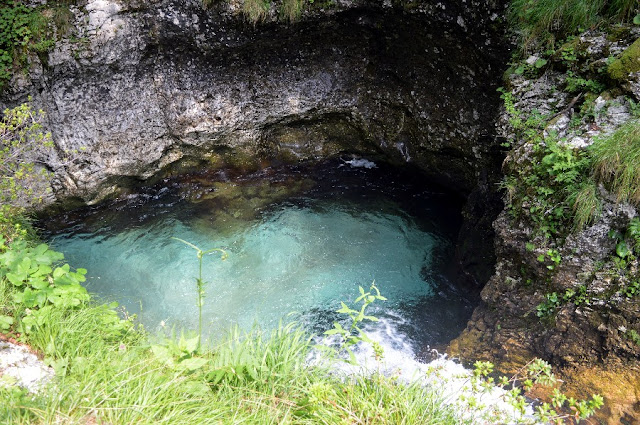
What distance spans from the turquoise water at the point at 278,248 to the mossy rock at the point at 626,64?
9.41ft

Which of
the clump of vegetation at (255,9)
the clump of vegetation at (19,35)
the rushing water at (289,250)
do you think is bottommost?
the rushing water at (289,250)

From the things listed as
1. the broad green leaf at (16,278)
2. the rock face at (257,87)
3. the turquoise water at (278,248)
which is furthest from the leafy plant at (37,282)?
the rock face at (257,87)

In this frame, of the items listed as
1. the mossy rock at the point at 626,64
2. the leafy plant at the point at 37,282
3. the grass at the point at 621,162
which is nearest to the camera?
the leafy plant at the point at 37,282

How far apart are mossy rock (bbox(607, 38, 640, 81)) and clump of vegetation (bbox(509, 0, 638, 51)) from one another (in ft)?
2.15

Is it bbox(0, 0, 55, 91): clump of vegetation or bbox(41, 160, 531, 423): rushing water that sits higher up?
bbox(0, 0, 55, 91): clump of vegetation

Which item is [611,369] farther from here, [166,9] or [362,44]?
[166,9]

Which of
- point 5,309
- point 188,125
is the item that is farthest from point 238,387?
point 188,125

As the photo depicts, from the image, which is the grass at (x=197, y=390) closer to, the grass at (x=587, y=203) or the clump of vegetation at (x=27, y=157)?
the grass at (x=587, y=203)

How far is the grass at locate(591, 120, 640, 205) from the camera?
367cm

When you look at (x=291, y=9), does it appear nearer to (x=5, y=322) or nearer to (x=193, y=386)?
(x=5, y=322)

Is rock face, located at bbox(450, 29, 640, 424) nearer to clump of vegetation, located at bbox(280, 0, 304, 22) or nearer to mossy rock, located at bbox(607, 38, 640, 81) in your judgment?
mossy rock, located at bbox(607, 38, 640, 81)

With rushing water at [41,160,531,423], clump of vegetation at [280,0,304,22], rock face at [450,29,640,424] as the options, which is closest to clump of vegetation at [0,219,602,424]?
rock face at [450,29,640,424]

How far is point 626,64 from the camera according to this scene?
160 inches

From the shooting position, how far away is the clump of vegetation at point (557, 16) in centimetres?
454
